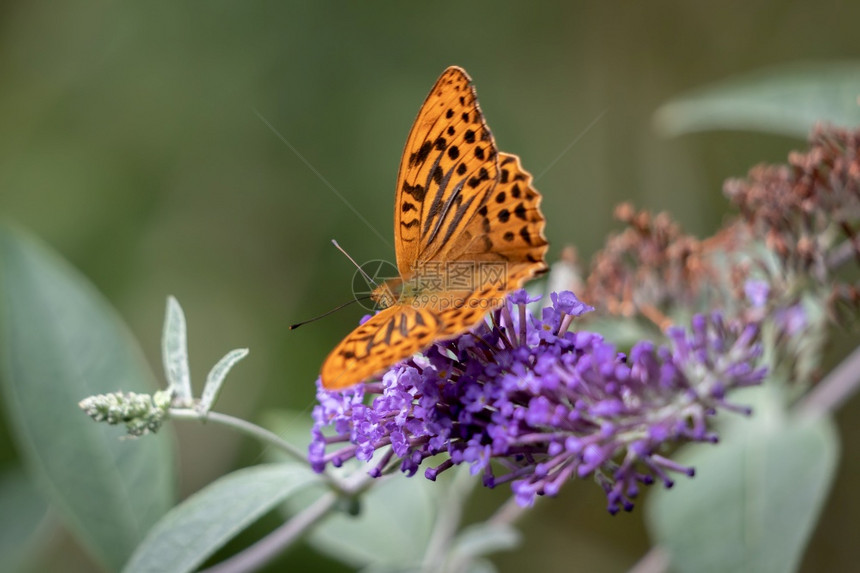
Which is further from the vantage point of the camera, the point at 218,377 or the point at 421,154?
the point at 421,154

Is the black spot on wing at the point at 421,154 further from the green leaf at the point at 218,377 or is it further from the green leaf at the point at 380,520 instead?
the green leaf at the point at 380,520

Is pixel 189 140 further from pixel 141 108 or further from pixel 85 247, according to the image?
pixel 85 247

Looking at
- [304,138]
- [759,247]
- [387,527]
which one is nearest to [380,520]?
[387,527]

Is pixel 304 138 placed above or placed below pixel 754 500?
above

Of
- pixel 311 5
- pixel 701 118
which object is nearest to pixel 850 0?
pixel 701 118

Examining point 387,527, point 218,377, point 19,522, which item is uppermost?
point 218,377

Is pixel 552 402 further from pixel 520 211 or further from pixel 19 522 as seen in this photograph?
pixel 19 522

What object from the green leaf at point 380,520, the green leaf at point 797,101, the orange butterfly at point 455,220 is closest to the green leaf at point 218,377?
the orange butterfly at point 455,220
